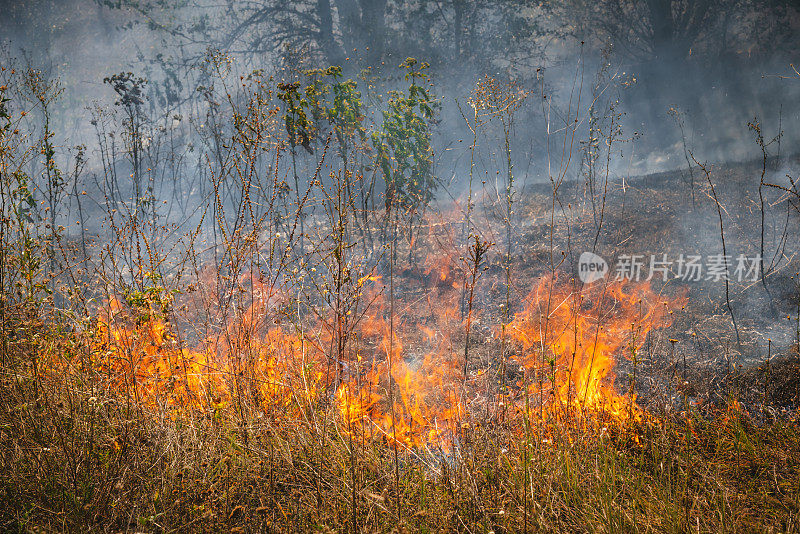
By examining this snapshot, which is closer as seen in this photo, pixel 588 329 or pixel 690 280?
pixel 588 329

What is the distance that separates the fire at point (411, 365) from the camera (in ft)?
8.02

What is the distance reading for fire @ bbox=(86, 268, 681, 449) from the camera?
245 cm

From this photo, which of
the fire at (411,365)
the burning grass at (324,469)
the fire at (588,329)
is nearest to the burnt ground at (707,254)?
the fire at (588,329)

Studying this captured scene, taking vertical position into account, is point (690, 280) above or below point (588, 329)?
above

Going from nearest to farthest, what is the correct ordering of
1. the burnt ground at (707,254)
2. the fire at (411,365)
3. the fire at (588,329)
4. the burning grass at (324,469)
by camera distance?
the burning grass at (324,469)
the fire at (411,365)
the burnt ground at (707,254)
the fire at (588,329)

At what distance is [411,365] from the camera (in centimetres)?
420

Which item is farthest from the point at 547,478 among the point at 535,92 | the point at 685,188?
the point at 535,92

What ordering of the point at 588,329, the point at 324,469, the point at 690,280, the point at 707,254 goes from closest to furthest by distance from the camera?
the point at 324,469
the point at 588,329
the point at 690,280
the point at 707,254

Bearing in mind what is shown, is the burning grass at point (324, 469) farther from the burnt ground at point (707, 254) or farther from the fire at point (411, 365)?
the burnt ground at point (707, 254)

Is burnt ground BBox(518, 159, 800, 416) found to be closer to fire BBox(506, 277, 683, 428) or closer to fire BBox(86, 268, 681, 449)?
fire BBox(506, 277, 683, 428)

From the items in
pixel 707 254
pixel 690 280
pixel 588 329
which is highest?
pixel 707 254

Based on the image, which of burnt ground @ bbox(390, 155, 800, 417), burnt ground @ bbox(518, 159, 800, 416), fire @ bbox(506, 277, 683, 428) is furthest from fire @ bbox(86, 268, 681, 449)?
burnt ground @ bbox(518, 159, 800, 416)

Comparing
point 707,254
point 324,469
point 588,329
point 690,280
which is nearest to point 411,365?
point 588,329

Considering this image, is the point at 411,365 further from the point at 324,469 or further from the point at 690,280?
the point at 690,280
